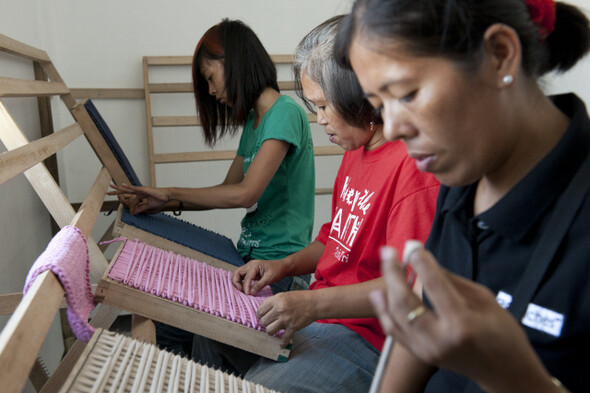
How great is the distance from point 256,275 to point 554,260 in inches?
33.4

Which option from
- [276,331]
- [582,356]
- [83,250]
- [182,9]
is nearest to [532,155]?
[582,356]

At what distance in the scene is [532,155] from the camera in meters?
0.63

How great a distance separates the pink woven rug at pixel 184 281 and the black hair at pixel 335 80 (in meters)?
0.47

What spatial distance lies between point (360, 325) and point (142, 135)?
6.77 ft

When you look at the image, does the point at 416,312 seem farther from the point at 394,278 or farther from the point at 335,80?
the point at 335,80

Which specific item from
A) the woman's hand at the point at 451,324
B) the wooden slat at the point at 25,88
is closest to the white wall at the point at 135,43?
the wooden slat at the point at 25,88

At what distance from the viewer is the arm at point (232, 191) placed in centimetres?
159

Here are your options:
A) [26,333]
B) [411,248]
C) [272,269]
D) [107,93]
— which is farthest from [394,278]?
[107,93]

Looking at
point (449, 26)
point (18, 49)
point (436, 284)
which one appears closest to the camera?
point (436, 284)

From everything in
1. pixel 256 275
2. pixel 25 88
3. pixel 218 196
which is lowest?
pixel 256 275

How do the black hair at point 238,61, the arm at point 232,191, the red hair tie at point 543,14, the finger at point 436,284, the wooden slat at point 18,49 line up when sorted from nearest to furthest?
the finger at point 436,284 → the red hair tie at point 543,14 → the wooden slat at point 18,49 → the arm at point 232,191 → the black hair at point 238,61

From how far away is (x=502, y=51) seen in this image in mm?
570

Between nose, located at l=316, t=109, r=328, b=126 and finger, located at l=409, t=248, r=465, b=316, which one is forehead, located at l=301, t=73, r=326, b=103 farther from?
finger, located at l=409, t=248, r=465, b=316

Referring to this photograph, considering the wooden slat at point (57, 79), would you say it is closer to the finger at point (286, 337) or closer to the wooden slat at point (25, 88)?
the wooden slat at point (25, 88)
